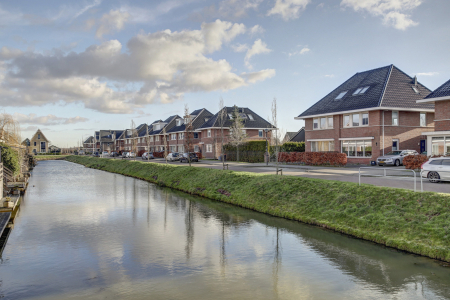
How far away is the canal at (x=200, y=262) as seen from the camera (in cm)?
799

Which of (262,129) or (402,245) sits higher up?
(262,129)

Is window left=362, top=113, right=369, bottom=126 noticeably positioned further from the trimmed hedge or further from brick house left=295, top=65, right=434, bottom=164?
the trimmed hedge

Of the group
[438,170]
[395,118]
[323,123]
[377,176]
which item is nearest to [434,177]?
[438,170]

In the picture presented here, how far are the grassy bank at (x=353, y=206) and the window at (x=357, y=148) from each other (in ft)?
58.8

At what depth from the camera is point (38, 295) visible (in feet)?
25.5

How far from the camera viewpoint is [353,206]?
13805 millimetres

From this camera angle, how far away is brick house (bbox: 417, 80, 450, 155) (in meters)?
27.0

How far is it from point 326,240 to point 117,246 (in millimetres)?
6976

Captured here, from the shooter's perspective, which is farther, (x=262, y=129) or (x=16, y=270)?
(x=262, y=129)

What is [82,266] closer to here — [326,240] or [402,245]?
[326,240]

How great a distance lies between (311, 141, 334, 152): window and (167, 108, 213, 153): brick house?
25.2m

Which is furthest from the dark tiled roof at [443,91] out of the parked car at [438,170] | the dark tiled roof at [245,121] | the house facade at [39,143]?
the house facade at [39,143]

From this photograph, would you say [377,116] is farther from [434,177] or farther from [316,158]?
[434,177]

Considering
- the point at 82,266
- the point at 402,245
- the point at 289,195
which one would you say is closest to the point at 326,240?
the point at 402,245
